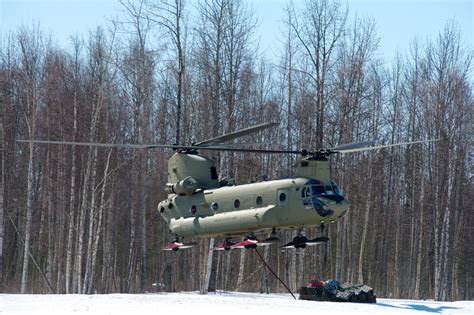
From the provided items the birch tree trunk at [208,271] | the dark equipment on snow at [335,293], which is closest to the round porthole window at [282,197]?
the dark equipment on snow at [335,293]

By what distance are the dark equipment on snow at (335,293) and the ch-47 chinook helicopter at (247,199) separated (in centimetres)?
321

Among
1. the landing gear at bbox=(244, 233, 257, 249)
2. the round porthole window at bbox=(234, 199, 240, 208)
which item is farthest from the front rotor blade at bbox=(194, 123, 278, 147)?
the landing gear at bbox=(244, 233, 257, 249)

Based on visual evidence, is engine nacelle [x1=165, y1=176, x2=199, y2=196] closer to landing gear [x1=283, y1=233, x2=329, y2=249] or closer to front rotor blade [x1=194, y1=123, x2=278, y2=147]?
front rotor blade [x1=194, y1=123, x2=278, y2=147]

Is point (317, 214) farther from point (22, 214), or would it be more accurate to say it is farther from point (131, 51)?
point (22, 214)

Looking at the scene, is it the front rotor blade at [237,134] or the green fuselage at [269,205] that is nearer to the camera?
the front rotor blade at [237,134]

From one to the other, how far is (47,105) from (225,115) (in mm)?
8037

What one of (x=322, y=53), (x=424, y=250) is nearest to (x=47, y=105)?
(x=322, y=53)

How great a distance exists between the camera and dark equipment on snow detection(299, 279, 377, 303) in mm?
Answer: 26734

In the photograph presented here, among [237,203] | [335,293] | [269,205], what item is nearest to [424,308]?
[335,293]

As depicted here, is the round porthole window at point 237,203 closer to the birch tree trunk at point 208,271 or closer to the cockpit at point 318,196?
the cockpit at point 318,196

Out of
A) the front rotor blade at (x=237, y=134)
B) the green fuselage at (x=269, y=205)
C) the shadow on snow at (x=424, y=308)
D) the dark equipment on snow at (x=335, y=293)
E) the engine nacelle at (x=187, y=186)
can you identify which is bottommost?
the shadow on snow at (x=424, y=308)

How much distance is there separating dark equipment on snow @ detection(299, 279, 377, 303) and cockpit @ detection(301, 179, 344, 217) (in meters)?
4.26

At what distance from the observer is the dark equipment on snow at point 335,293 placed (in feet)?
87.7

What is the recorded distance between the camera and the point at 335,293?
26.8m
